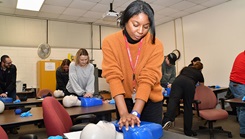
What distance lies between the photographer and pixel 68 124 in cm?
149

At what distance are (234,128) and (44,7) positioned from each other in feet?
15.6

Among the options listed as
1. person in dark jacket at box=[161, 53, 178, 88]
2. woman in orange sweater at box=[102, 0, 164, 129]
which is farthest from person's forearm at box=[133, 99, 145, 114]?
person in dark jacket at box=[161, 53, 178, 88]

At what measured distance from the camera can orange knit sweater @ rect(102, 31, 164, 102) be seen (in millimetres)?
974

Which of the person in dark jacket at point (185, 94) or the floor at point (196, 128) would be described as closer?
the person in dark jacket at point (185, 94)

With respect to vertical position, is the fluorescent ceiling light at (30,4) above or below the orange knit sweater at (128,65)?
above

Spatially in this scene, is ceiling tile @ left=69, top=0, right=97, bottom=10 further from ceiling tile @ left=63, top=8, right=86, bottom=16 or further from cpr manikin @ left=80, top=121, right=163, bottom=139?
cpr manikin @ left=80, top=121, right=163, bottom=139

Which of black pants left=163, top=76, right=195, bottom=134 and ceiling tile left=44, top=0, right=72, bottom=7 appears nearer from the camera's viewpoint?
black pants left=163, top=76, right=195, bottom=134

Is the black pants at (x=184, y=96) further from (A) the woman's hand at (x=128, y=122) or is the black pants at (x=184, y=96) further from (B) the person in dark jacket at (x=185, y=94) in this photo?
(A) the woman's hand at (x=128, y=122)

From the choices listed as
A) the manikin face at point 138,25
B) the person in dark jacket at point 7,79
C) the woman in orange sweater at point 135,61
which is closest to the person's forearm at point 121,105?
the woman in orange sweater at point 135,61

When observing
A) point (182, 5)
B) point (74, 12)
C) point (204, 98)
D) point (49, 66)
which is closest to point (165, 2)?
point (182, 5)

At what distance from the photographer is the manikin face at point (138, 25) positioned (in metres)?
0.91

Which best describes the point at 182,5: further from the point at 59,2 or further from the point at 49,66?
the point at 49,66

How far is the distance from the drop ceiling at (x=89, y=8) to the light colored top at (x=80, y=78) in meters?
2.47

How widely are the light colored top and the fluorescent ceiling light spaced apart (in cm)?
258
